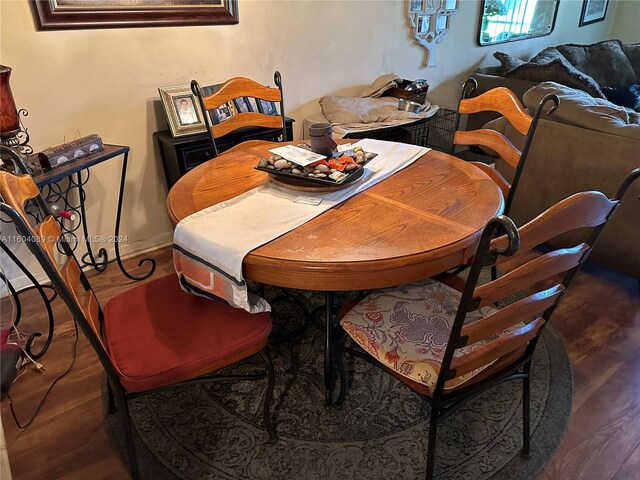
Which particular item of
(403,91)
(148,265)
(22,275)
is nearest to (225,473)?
(148,265)

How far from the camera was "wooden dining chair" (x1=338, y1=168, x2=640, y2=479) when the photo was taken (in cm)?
85

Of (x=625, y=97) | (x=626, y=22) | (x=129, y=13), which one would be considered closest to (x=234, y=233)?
(x=129, y=13)

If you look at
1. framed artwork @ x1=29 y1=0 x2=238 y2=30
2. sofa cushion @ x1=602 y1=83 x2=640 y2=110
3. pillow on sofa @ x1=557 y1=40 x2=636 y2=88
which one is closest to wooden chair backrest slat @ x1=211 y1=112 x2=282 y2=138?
framed artwork @ x1=29 y1=0 x2=238 y2=30

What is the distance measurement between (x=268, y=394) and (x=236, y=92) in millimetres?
1235

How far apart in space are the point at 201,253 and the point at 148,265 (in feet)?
4.81

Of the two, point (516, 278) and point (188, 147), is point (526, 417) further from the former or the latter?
point (188, 147)

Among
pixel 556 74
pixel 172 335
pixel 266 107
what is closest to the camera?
pixel 172 335

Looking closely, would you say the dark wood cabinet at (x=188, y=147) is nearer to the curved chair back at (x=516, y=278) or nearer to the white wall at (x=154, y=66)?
the white wall at (x=154, y=66)

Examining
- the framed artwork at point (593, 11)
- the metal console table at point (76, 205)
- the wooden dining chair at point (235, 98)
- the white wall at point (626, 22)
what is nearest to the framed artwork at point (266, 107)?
the wooden dining chair at point (235, 98)

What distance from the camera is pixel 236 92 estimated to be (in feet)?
6.06

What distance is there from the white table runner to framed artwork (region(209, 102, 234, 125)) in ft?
3.82

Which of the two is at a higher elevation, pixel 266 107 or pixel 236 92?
pixel 236 92

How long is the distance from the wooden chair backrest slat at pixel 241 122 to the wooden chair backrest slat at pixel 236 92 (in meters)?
0.09

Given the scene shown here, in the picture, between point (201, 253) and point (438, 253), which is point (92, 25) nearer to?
point (201, 253)
